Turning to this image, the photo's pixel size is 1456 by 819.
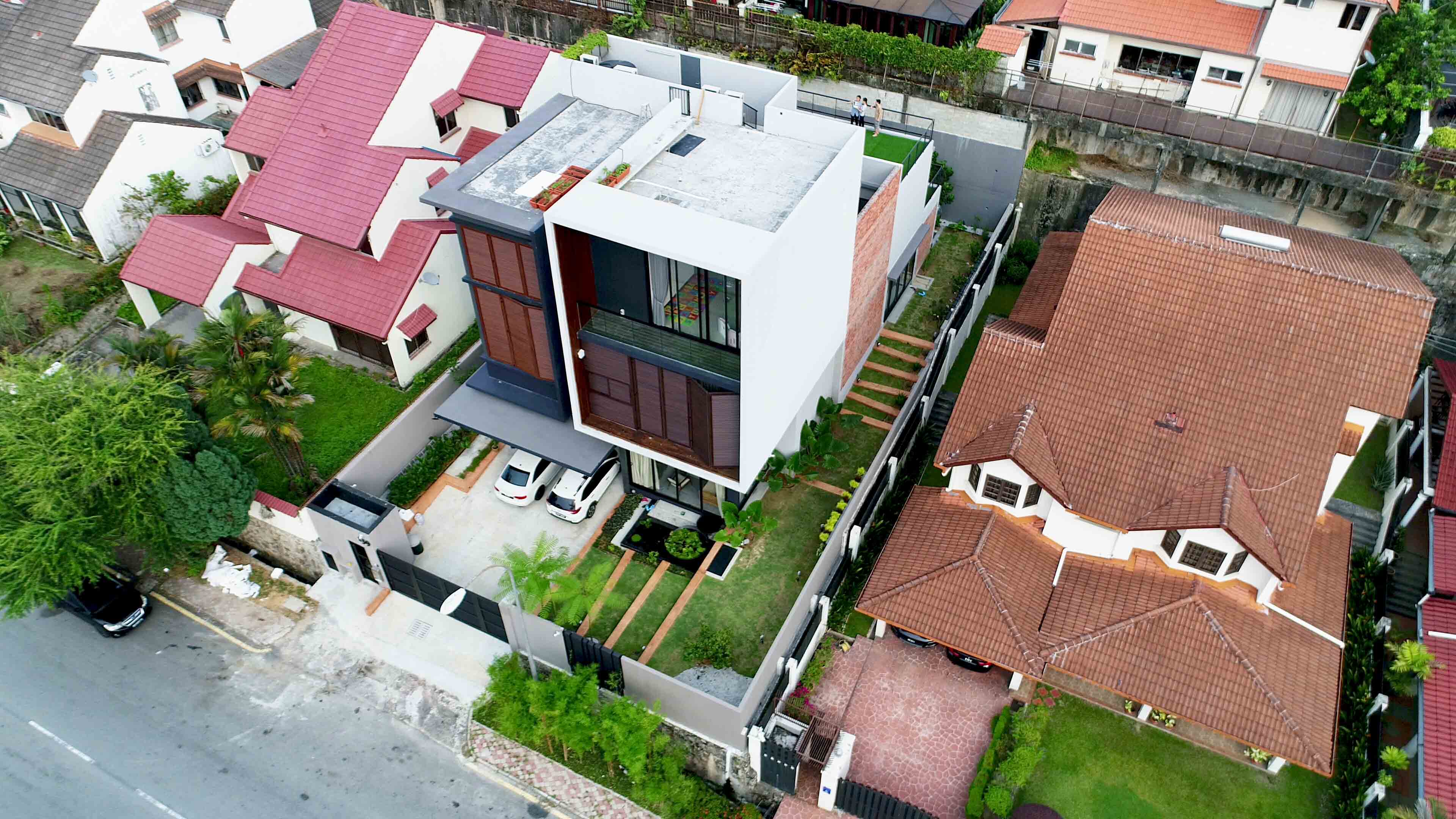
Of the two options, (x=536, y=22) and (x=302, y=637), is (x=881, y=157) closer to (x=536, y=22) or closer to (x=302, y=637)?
(x=536, y=22)

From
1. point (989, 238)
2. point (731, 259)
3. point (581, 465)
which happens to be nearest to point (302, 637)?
point (581, 465)

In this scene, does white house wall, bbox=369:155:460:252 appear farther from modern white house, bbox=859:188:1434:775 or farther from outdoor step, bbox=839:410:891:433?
modern white house, bbox=859:188:1434:775

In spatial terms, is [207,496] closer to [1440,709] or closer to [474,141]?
[474,141]

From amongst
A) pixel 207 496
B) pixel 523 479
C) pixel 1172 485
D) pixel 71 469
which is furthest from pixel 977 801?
pixel 71 469

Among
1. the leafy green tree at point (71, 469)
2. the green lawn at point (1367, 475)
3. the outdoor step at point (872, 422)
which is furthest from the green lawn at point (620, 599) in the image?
the green lawn at point (1367, 475)

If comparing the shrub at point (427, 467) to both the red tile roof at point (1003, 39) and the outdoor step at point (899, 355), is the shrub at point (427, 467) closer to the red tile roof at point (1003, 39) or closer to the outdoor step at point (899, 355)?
the outdoor step at point (899, 355)

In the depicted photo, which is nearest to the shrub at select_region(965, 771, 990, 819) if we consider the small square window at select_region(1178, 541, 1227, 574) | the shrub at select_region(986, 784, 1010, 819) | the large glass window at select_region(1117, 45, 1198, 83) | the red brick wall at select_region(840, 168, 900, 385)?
the shrub at select_region(986, 784, 1010, 819)
